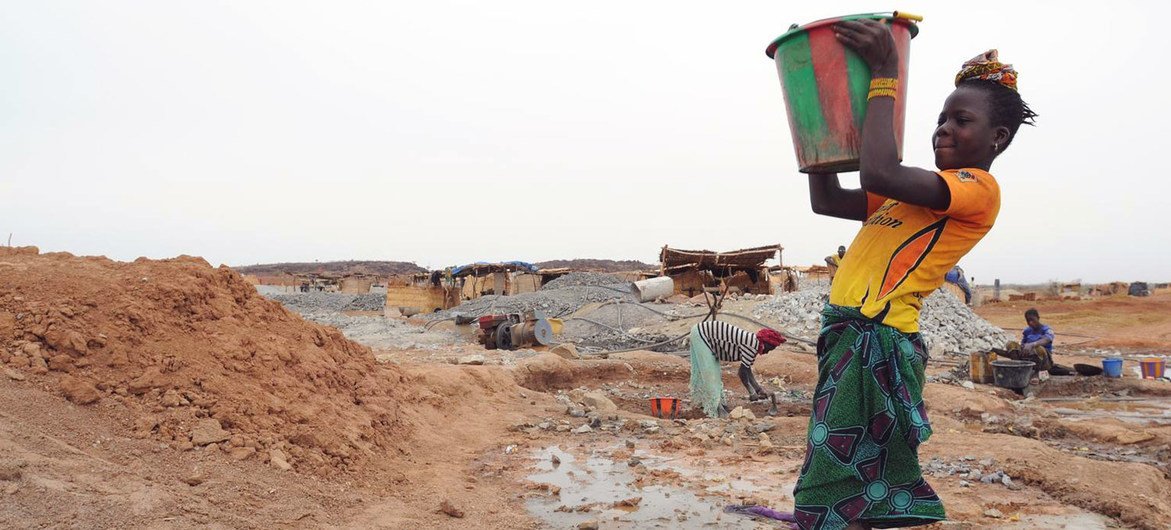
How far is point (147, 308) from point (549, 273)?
23.5 m

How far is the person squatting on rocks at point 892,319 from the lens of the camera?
181 cm

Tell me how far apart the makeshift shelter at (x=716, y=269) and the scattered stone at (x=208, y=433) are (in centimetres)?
1675

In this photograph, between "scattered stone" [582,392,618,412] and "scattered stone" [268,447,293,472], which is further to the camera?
"scattered stone" [582,392,618,412]

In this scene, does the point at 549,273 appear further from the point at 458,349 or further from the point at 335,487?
the point at 335,487

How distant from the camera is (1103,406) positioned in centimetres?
795

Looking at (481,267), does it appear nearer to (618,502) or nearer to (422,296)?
(422,296)

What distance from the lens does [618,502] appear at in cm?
398

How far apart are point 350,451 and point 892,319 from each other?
3309 millimetres

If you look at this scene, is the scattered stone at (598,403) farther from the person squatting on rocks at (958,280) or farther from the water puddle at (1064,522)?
the person squatting on rocks at (958,280)

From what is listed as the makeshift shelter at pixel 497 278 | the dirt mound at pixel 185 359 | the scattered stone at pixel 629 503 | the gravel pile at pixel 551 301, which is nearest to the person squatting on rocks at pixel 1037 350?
the scattered stone at pixel 629 503

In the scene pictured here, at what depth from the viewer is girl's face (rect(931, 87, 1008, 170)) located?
1844mm

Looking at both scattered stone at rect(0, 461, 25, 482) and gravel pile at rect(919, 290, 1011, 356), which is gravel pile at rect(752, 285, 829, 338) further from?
scattered stone at rect(0, 461, 25, 482)

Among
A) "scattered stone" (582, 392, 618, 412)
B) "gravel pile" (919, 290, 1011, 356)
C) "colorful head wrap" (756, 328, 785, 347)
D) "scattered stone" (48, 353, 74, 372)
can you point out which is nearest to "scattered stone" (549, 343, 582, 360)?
"scattered stone" (582, 392, 618, 412)

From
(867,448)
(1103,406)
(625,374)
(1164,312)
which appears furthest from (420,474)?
(1164,312)
